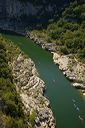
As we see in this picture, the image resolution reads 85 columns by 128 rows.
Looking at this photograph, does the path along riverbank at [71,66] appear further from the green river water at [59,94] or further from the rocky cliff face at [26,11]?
the rocky cliff face at [26,11]

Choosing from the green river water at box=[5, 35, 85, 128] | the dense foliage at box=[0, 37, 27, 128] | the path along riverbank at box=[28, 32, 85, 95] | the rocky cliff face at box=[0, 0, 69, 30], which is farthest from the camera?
the rocky cliff face at box=[0, 0, 69, 30]

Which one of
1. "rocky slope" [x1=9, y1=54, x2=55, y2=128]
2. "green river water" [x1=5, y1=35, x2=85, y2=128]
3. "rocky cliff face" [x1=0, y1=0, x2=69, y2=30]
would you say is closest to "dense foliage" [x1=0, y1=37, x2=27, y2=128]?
"rocky slope" [x1=9, y1=54, x2=55, y2=128]

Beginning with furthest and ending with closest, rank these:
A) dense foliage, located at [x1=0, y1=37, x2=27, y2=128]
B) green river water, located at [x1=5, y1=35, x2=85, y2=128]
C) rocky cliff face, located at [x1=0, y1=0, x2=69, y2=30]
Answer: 1. rocky cliff face, located at [x1=0, y1=0, x2=69, y2=30]
2. green river water, located at [x1=5, y1=35, x2=85, y2=128]
3. dense foliage, located at [x1=0, y1=37, x2=27, y2=128]

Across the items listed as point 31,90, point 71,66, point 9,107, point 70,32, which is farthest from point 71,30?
point 9,107

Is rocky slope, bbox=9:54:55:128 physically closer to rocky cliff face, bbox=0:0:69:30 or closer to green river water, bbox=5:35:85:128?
green river water, bbox=5:35:85:128

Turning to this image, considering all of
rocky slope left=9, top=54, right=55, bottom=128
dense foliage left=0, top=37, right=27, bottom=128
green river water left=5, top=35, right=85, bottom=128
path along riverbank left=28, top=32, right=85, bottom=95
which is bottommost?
green river water left=5, top=35, right=85, bottom=128

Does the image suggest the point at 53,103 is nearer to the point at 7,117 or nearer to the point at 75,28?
the point at 7,117

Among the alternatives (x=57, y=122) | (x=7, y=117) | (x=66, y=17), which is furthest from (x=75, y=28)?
(x=7, y=117)
